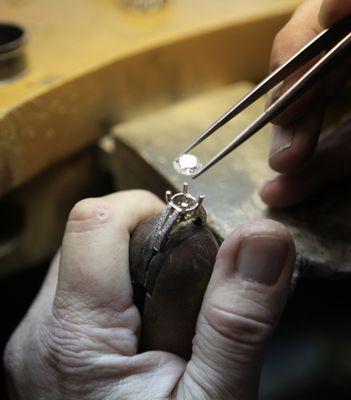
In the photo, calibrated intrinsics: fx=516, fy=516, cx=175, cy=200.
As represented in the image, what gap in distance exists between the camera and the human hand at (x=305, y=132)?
671 mm

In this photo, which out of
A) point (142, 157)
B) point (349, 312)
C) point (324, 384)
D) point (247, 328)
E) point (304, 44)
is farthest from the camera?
point (324, 384)

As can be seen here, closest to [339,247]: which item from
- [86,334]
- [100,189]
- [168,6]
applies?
[86,334]

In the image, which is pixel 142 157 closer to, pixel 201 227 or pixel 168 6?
A: pixel 201 227

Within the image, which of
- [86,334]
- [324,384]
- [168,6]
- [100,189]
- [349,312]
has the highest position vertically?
[168,6]

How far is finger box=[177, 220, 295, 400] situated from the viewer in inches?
20.9

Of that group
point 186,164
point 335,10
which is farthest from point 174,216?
point 335,10

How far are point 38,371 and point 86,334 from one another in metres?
0.09

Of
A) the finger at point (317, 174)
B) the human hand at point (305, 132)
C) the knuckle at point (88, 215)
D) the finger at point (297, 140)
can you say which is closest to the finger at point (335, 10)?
the human hand at point (305, 132)

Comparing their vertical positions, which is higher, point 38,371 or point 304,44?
point 304,44

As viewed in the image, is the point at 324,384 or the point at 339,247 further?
the point at 324,384

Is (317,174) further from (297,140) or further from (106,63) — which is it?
(106,63)

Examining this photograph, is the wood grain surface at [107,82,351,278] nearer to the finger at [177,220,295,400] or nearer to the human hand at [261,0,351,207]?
the human hand at [261,0,351,207]

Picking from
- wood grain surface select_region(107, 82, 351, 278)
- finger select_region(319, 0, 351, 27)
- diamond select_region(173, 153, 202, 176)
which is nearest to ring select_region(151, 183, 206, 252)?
diamond select_region(173, 153, 202, 176)

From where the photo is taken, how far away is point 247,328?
53 cm
